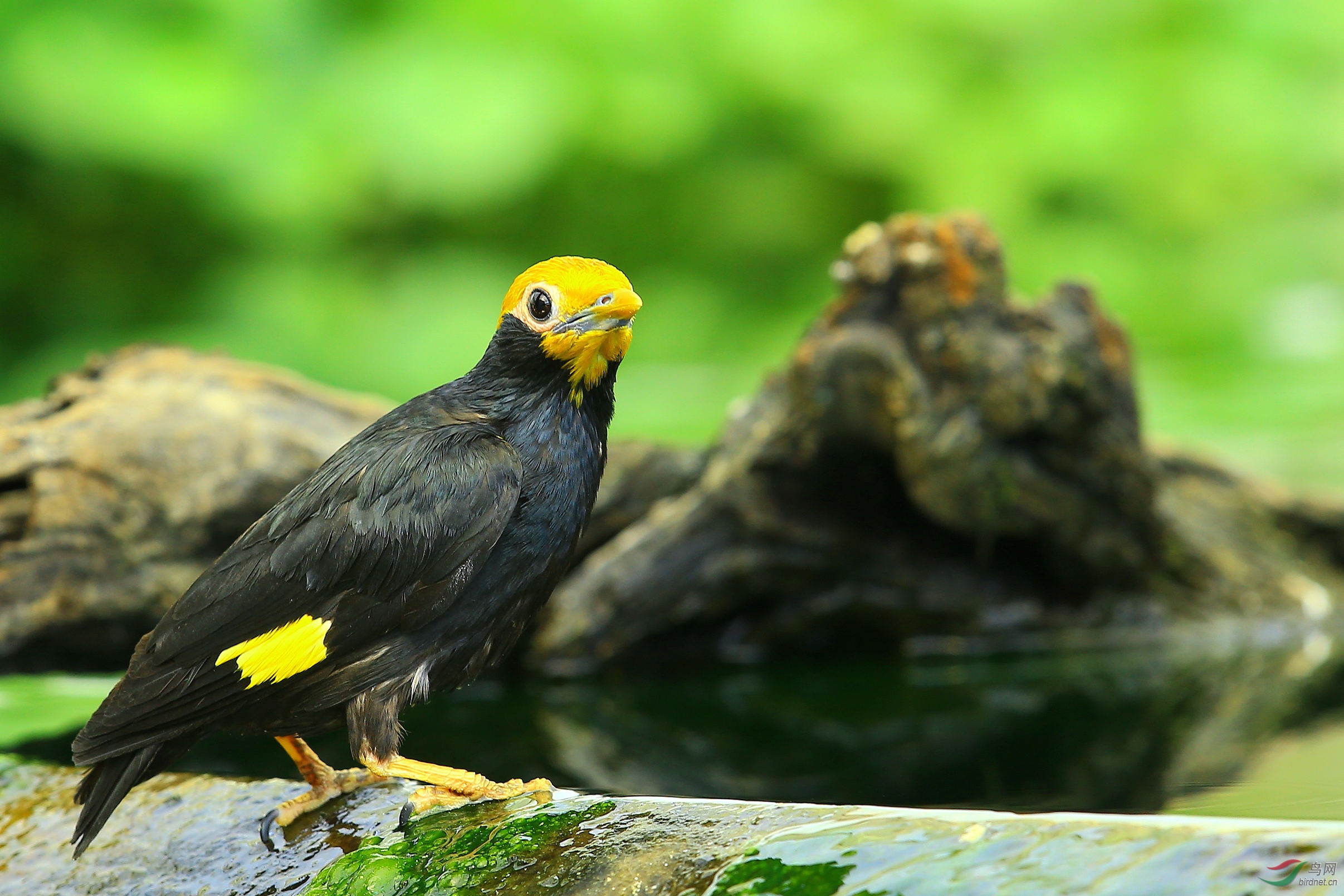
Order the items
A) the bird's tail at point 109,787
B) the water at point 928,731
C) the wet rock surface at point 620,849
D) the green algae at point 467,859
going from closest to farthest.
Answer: the wet rock surface at point 620,849 < the green algae at point 467,859 < the bird's tail at point 109,787 < the water at point 928,731

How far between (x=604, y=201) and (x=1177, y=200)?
3978 millimetres

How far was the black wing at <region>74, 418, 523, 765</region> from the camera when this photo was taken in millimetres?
1918

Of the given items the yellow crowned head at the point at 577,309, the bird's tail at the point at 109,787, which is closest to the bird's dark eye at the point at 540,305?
the yellow crowned head at the point at 577,309

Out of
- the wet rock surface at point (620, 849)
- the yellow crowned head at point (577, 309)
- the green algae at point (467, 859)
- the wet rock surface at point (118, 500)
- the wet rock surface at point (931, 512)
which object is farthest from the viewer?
the wet rock surface at point (931, 512)

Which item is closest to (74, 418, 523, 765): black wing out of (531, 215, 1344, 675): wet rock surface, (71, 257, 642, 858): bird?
(71, 257, 642, 858): bird

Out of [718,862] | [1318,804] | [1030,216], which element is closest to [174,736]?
[718,862]

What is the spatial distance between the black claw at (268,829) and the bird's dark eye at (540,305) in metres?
0.88

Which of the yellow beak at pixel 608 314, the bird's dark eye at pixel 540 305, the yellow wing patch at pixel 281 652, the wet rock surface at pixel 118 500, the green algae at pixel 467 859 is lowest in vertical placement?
the green algae at pixel 467 859

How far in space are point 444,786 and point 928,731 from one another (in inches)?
58.5

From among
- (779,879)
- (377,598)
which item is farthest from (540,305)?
(779,879)

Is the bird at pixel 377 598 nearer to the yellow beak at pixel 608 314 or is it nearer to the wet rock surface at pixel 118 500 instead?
the yellow beak at pixel 608 314

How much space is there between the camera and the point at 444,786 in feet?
6.40

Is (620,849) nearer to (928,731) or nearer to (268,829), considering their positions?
(268,829)

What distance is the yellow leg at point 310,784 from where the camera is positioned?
2.01m
